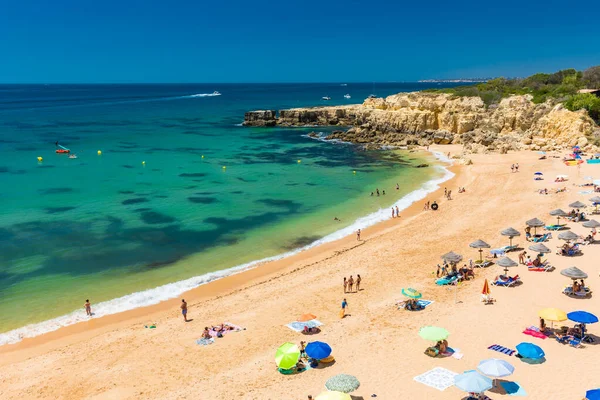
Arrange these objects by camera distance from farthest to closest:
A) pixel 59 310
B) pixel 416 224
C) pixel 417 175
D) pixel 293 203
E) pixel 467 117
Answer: pixel 467 117 → pixel 417 175 → pixel 293 203 → pixel 416 224 → pixel 59 310

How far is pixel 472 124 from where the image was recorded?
61344 mm

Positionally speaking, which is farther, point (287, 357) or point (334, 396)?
point (287, 357)

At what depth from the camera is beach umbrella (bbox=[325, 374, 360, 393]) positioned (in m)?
12.2

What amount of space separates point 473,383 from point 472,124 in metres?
55.1

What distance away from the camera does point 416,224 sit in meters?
30.7

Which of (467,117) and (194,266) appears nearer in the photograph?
(194,266)

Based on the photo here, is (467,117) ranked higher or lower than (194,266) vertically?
higher

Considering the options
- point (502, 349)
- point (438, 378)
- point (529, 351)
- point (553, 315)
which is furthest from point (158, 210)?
point (529, 351)

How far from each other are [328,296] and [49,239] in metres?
18.6

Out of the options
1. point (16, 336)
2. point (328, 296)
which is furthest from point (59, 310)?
point (328, 296)

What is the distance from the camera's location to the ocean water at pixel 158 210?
22.3 m

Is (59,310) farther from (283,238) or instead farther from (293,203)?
(293,203)

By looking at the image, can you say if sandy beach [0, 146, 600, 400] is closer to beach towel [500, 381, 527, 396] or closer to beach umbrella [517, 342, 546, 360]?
beach towel [500, 381, 527, 396]

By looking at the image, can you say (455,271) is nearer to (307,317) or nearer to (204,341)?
(307,317)
